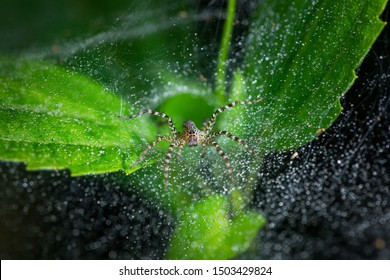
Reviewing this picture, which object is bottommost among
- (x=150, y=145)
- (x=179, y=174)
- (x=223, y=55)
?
(x=179, y=174)

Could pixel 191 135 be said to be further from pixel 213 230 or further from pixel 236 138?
pixel 213 230

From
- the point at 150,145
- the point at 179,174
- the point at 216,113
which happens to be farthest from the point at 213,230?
the point at 216,113

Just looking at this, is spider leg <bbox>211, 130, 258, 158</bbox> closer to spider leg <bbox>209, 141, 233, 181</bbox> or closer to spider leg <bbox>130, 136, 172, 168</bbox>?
spider leg <bbox>209, 141, 233, 181</bbox>

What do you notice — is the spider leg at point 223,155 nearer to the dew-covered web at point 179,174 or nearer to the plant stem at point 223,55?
the dew-covered web at point 179,174

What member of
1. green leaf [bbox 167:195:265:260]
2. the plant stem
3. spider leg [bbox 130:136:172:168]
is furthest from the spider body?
green leaf [bbox 167:195:265:260]

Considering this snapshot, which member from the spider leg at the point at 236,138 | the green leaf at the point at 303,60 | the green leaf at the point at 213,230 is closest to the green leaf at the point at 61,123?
the green leaf at the point at 213,230

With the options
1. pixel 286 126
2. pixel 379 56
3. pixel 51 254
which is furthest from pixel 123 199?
pixel 379 56

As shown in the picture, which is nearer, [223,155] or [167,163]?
[167,163]
